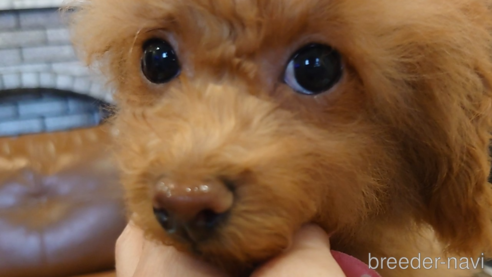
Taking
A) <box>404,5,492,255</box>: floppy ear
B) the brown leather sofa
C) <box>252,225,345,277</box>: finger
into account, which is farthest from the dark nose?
the brown leather sofa

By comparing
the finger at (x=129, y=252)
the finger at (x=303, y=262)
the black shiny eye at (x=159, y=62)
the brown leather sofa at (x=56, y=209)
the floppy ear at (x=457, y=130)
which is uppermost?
the brown leather sofa at (x=56, y=209)

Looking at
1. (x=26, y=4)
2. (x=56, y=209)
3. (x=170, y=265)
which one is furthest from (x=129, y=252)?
(x=26, y=4)

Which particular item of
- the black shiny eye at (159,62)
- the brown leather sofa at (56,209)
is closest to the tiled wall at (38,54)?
the brown leather sofa at (56,209)

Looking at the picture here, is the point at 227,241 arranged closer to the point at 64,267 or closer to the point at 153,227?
the point at 153,227

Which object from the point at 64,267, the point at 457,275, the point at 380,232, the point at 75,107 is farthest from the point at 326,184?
the point at 75,107

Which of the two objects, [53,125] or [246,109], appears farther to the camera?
[53,125]

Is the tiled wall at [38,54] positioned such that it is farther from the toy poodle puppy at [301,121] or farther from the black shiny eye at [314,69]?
the black shiny eye at [314,69]

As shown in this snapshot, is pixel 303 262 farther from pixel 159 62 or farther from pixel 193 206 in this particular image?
pixel 159 62
